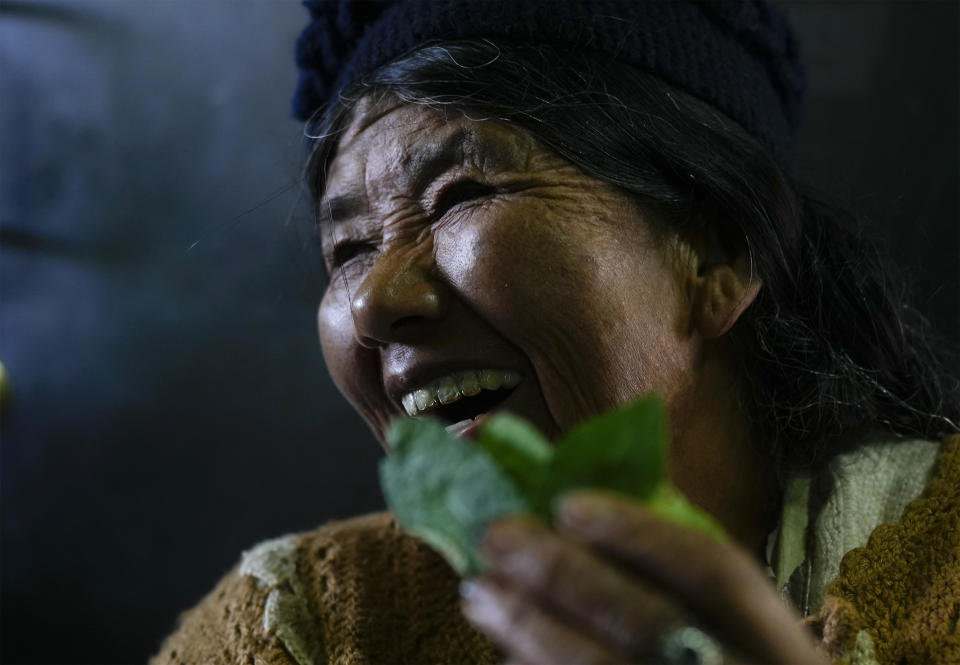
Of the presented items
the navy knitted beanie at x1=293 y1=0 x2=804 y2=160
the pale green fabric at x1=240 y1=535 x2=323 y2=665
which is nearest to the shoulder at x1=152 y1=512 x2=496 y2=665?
the pale green fabric at x1=240 y1=535 x2=323 y2=665

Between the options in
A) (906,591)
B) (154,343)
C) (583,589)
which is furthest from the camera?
(154,343)

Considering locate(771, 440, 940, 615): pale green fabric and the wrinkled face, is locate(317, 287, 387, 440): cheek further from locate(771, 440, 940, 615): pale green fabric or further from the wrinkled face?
locate(771, 440, 940, 615): pale green fabric

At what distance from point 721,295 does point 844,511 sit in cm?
25

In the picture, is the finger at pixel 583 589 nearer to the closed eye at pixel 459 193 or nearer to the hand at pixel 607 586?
the hand at pixel 607 586

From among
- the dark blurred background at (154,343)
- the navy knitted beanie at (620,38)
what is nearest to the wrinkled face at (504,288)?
the navy knitted beanie at (620,38)

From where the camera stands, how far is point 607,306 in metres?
0.94

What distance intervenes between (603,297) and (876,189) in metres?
0.80

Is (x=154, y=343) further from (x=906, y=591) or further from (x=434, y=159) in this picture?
(x=906, y=591)

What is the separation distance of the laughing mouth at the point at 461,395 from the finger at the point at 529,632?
0.51m

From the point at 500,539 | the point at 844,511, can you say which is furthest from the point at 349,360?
the point at 500,539

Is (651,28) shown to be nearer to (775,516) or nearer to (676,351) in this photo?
(676,351)

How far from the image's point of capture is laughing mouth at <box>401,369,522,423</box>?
95cm

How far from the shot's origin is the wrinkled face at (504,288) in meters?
0.93

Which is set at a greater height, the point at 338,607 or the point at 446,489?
the point at 446,489
